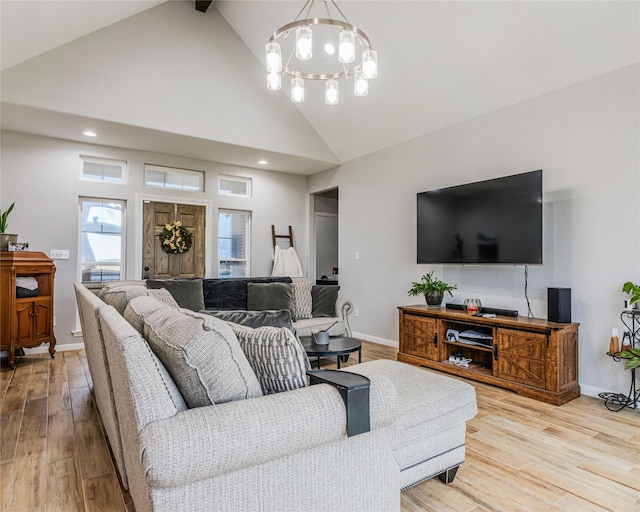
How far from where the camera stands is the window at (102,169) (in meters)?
4.99

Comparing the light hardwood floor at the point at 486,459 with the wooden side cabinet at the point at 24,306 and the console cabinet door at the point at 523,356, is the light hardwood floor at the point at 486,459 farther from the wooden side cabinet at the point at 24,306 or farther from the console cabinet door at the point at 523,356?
the wooden side cabinet at the point at 24,306

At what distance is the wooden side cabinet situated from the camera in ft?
12.9

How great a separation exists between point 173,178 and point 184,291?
6.95ft

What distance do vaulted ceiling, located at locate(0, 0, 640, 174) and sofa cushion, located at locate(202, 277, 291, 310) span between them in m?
1.75

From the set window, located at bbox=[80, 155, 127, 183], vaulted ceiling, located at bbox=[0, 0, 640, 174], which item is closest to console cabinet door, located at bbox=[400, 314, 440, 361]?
vaulted ceiling, located at bbox=[0, 0, 640, 174]

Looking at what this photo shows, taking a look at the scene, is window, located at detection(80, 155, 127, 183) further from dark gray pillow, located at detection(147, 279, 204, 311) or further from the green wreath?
dark gray pillow, located at detection(147, 279, 204, 311)

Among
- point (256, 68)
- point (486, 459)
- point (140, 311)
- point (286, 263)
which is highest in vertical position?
point (256, 68)

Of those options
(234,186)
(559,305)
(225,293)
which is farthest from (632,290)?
(234,186)

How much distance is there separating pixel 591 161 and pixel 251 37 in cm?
395

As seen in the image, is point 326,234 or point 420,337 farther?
point 326,234

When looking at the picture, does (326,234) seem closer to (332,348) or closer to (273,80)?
(332,348)

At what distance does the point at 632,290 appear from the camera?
291 centimetres

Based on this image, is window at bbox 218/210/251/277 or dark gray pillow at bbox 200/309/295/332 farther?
window at bbox 218/210/251/277

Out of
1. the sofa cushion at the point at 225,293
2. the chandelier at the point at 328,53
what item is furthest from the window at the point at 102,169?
the chandelier at the point at 328,53
